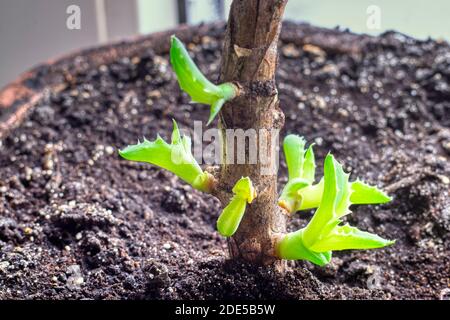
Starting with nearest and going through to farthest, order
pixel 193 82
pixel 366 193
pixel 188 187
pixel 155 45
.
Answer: pixel 193 82, pixel 366 193, pixel 188 187, pixel 155 45

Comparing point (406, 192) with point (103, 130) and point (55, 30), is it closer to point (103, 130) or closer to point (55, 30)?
point (103, 130)

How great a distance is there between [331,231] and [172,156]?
0.64 ft

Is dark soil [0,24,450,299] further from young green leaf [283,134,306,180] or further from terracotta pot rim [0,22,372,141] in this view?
young green leaf [283,134,306,180]

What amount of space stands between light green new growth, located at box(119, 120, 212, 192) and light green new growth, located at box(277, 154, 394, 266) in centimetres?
13

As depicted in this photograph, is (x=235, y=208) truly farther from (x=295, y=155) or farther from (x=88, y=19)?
(x=88, y=19)

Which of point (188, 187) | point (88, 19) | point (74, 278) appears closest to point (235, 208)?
point (74, 278)

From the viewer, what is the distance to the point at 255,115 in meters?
0.71

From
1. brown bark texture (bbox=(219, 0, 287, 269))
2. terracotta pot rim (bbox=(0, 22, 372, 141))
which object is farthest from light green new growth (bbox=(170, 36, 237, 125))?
terracotta pot rim (bbox=(0, 22, 372, 141))

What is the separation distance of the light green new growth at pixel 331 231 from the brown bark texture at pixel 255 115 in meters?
0.05

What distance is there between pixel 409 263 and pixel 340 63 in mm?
620

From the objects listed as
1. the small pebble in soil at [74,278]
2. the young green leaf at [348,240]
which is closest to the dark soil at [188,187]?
the small pebble in soil at [74,278]

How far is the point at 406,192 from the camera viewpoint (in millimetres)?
1013

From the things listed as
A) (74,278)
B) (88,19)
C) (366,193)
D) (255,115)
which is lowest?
(74,278)
